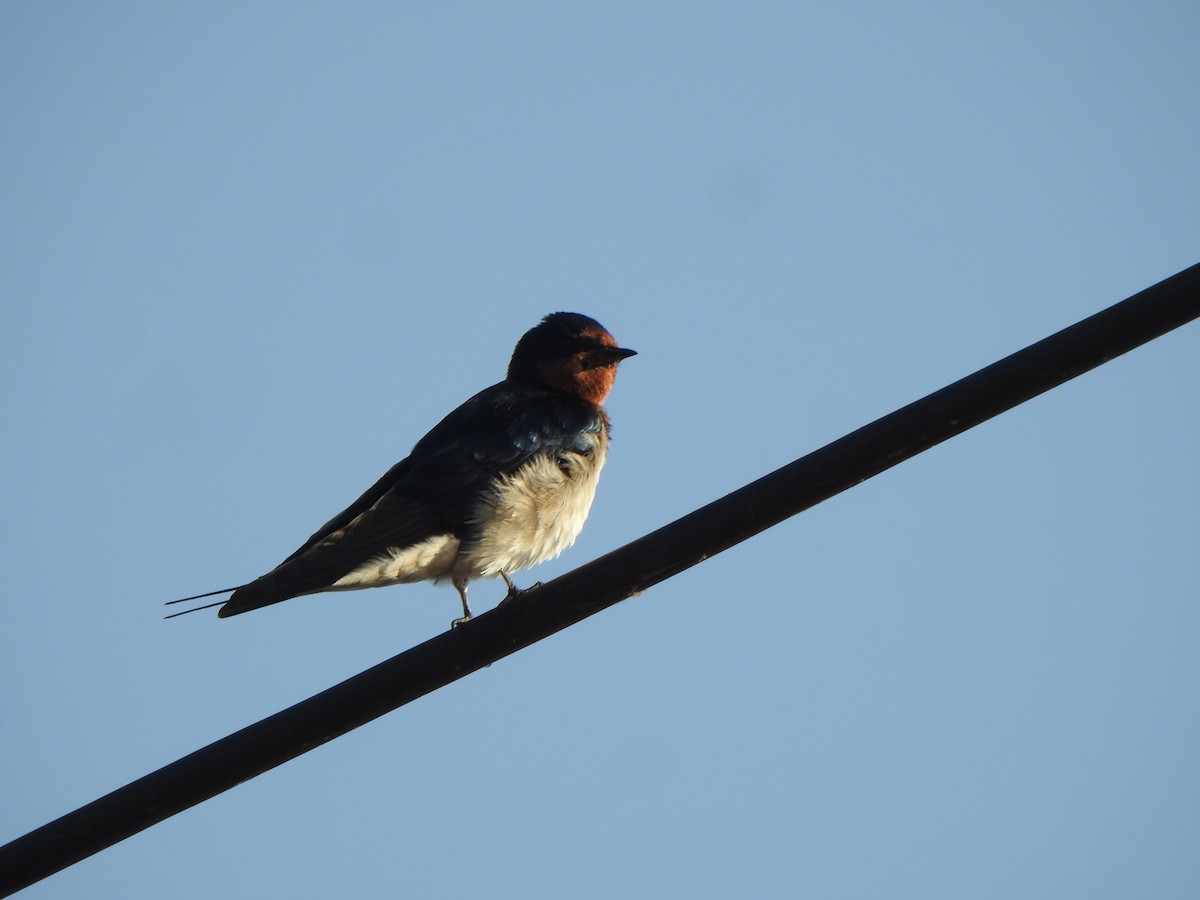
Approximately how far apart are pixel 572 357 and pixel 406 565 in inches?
84.5

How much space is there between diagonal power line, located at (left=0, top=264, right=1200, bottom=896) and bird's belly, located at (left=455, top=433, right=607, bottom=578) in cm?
238

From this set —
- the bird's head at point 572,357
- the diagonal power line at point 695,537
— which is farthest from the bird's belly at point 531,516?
the diagonal power line at point 695,537

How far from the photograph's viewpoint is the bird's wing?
4602 mm

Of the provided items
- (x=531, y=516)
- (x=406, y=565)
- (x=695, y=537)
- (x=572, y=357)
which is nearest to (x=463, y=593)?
(x=531, y=516)

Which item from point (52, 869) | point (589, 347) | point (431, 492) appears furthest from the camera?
point (589, 347)

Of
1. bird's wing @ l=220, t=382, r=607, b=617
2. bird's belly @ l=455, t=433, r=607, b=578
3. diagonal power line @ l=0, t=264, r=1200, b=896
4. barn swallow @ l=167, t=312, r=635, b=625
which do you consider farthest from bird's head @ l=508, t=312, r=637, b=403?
diagonal power line @ l=0, t=264, r=1200, b=896

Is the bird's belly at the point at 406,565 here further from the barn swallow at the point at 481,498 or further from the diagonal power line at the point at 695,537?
the diagonal power line at the point at 695,537

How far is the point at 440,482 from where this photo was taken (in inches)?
226

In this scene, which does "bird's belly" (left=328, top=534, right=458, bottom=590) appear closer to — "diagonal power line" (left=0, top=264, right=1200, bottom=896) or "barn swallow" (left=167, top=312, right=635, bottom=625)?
"barn swallow" (left=167, top=312, right=635, bottom=625)

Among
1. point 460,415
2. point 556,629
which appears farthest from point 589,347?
point 556,629

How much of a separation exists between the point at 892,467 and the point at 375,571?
255 cm

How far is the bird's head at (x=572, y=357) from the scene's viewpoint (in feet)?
23.3

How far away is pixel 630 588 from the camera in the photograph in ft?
10.9

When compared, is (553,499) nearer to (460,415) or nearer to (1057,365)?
(460,415)
